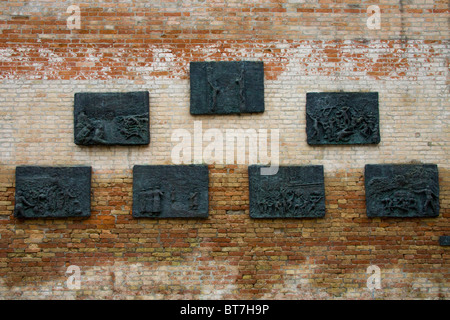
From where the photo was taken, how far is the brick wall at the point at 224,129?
5340mm

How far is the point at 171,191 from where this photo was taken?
17.6 feet

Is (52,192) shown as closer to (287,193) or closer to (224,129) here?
(224,129)

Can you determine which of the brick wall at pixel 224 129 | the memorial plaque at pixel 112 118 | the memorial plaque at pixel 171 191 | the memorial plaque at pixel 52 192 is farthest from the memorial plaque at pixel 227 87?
the memorial plaque at pixel 52 192

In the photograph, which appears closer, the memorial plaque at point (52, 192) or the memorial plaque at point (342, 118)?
the memorial plaque at point (52, 192)

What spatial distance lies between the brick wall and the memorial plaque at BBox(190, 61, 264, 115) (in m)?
0.11

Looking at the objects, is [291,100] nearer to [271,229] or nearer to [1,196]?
[271,229]

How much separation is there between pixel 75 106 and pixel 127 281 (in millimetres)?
2338

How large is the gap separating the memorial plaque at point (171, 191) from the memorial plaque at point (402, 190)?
7.02ft

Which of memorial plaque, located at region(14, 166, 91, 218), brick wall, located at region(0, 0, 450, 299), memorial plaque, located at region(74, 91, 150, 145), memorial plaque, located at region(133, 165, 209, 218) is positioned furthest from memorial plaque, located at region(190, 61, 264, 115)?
memorial plaque, located at region(14, 166, 91, 218)

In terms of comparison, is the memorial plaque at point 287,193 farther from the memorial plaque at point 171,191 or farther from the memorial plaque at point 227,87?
the memorial plaque at point 227,87

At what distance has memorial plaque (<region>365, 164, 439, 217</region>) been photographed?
17.6 ft

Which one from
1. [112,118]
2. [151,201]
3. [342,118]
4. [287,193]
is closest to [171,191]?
[151,201]

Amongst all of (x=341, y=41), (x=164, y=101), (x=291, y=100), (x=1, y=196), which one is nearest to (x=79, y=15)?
(x=164, y=101)

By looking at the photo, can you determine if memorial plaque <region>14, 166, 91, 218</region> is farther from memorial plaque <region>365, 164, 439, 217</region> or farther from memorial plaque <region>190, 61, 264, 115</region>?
memorial plaque <region>365, 164, 439, 217</region>
